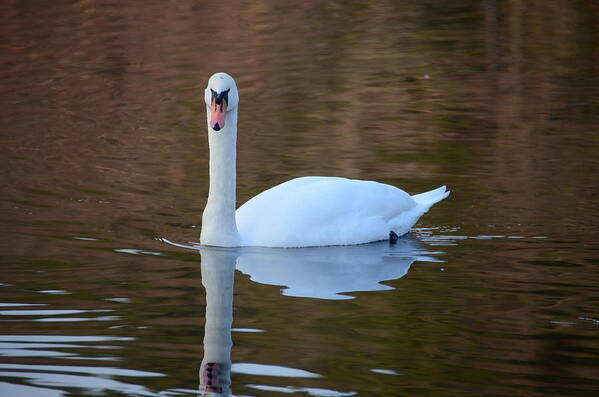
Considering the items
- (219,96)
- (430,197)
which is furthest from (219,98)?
(430,197)

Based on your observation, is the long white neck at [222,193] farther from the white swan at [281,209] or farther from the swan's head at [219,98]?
the swan's head at [219,98]

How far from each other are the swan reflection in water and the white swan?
86 mm

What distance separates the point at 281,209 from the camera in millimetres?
8805

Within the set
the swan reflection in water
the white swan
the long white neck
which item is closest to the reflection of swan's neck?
the swan reflection in water

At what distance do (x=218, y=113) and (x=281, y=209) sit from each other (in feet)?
2.71

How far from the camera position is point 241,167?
1193 cm

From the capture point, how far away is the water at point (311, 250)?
6.03m

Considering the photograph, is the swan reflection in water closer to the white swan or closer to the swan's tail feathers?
the white swan

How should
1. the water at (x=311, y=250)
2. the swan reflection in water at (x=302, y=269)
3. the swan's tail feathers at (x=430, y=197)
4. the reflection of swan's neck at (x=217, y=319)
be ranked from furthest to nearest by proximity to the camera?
the swan's tail feathers at (x=430, y=197) → the swan reflection in water at (x=302, y=269) → the water at (x=311, y=250) → the reflection of swan's neck at (x=217, y=319)

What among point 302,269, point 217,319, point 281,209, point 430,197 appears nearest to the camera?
point 217,319

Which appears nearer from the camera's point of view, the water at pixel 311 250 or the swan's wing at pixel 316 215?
the water at pixel 311 250

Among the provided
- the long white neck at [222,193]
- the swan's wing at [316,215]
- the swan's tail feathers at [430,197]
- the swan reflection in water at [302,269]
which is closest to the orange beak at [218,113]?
the long white neck at [222,193]

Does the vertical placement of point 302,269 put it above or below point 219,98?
below

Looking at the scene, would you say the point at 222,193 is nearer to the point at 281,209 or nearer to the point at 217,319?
the point at 281,209
